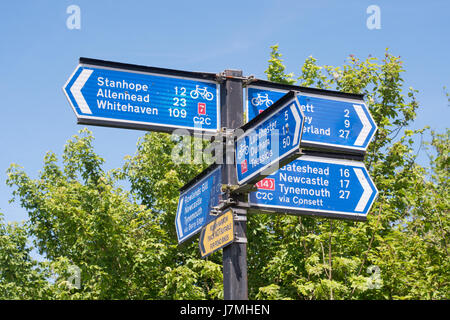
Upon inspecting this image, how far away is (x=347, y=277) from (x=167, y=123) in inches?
282

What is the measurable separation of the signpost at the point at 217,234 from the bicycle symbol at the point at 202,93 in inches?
38.8

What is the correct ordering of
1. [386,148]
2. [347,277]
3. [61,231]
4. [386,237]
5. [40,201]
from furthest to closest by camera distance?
[40,201], [61,231], [386,148], [386,237], [347,277]

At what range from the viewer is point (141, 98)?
439 centimetres

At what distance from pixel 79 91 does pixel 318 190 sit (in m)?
2.05

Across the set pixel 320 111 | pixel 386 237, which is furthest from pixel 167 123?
pixel 386 237

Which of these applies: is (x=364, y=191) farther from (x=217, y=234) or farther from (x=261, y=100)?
(x=217, y=234)

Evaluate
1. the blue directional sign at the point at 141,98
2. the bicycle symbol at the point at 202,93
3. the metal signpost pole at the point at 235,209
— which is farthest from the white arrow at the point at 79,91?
the metal signpost pole at the point at 235,209

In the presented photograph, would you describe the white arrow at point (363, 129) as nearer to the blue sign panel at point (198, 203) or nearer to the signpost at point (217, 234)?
the blue sign panel at point (198, 203)

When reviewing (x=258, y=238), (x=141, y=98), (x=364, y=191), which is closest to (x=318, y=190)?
(x=364, y=191)

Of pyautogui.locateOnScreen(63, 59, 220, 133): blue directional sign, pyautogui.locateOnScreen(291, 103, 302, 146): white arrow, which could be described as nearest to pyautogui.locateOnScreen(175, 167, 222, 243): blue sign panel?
pyautogui.locateOnScreen(63, 59, 220, 133): blue directional sign
